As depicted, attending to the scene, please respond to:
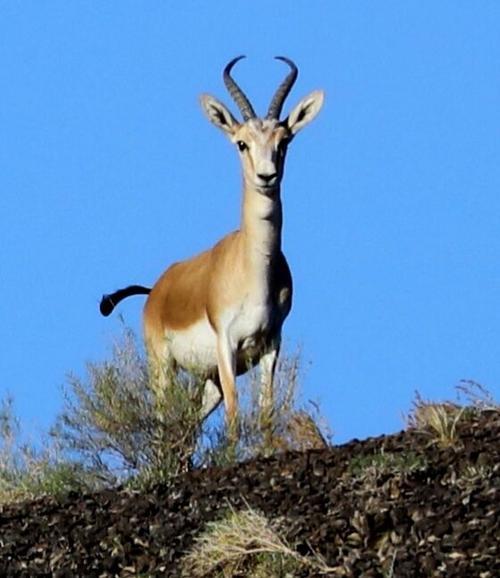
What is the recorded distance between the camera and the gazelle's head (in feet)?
51.2

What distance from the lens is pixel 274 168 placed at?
15.5 m

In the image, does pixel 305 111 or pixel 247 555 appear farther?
pixel 305 111

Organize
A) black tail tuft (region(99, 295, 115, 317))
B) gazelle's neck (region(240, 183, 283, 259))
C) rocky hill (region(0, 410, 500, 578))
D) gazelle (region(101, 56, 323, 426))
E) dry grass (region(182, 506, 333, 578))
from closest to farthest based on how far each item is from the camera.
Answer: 1. rocky hill (region(0, 410, 500, 578))
2. dry grass (region(182, 506, 333, 578))
3. gazelle (region(101, 56, 323, 426))
4. gazelle's neck (region(240, 183, 283, 259))
5. black tail tuft (region(99, 295, 115, 317))

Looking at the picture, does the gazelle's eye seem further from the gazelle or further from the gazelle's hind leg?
the gazelle's hind leg

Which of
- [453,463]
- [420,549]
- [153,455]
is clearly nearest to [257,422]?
[153,455]

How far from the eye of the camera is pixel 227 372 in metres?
15.6

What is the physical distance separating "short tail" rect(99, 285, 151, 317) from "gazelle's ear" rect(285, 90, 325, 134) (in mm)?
A: 3113

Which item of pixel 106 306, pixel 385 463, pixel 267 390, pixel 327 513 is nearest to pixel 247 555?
pixel 327 513

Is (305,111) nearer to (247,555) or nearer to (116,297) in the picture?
(116,297)

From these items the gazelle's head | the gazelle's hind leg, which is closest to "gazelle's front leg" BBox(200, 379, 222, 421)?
the gazelle's hind leg

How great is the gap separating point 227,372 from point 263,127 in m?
1.99

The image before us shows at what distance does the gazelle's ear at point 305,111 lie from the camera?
53.3ft

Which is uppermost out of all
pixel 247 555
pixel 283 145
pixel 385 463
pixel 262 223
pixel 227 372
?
pixel 283 145

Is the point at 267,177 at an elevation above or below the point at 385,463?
above
